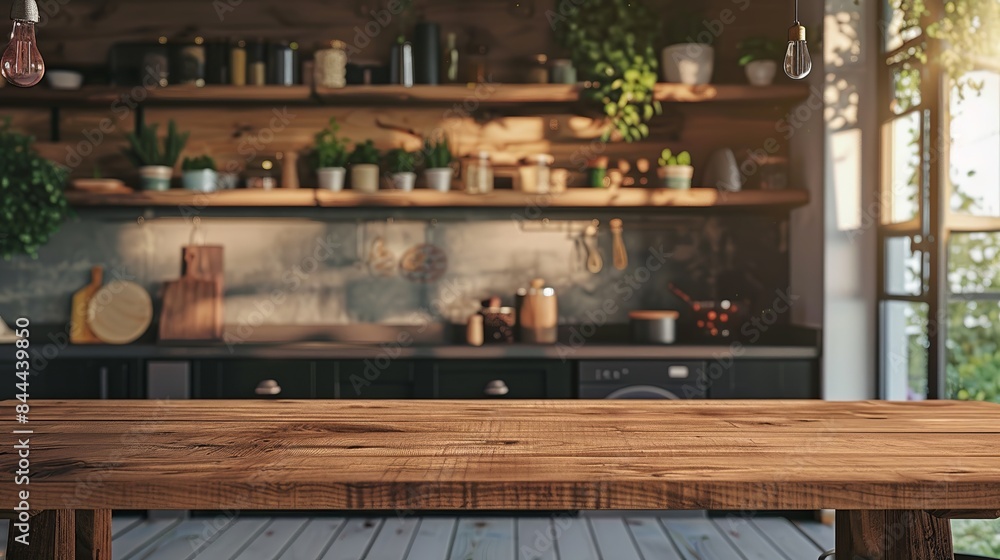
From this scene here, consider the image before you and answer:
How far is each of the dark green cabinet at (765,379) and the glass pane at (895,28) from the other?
4.50ft

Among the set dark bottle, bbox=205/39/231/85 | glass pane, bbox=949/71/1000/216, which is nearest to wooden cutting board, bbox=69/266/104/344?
dark bottle, bbox=205/39/231/85

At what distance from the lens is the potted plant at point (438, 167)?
4.05 m

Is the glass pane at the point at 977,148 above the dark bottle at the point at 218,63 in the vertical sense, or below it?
below

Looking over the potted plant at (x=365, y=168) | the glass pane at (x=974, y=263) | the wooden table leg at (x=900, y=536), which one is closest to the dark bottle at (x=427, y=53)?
the potted plant at (x=365, y=168)

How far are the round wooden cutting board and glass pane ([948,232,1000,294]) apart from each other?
3.50 m

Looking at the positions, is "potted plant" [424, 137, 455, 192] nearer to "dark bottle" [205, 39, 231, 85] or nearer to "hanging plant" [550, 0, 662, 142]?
"hanging plant" [550, 0, 662, 142]

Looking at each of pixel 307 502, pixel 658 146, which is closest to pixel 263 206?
pixel 658 146

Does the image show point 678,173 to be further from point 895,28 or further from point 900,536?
point 900,536

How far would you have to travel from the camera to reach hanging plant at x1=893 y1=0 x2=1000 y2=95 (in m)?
2.97

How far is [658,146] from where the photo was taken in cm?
429

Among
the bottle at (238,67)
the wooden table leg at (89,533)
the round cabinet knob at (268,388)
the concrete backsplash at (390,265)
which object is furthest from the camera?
the concrete backsplash at (390,265)

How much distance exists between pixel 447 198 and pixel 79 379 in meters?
1.78

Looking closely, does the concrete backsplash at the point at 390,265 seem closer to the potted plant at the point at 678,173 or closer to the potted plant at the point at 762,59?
the potted plant at the point at 678,173

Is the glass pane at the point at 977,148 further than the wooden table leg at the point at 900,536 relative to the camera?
Yes
